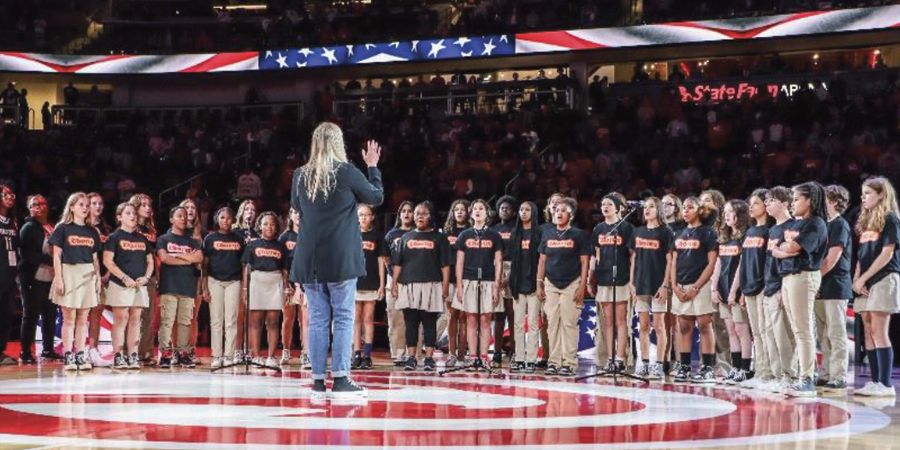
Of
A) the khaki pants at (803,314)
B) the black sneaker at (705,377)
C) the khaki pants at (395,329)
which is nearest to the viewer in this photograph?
the khaki pants at (803,314)

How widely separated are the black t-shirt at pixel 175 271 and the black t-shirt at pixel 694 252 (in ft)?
17.7

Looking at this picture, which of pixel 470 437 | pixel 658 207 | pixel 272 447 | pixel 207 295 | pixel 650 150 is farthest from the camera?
pixel 650 150

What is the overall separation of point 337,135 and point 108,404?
8.39 feet

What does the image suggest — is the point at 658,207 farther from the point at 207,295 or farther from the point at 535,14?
the point at 535,14

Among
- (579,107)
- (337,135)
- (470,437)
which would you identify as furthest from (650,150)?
(470,437)

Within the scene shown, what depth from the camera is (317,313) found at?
9.13 metres

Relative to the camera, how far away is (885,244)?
1121cm

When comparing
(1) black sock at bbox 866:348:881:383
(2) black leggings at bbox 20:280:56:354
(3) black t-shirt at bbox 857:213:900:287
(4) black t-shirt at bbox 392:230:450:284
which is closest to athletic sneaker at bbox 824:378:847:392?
(1) black sock at bbox 866:348:881:383

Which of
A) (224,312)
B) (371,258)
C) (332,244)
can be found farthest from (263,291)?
(332,244)

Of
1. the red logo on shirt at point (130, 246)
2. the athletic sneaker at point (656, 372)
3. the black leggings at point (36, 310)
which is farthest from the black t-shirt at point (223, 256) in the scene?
the athletic sneaker at point (656, 372)

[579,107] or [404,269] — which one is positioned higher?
[579,107]

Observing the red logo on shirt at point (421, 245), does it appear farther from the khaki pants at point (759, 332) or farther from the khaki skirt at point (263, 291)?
the khaki pants at point (759, 332)

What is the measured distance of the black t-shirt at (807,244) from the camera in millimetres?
10750

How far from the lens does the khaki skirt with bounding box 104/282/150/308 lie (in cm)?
1337
